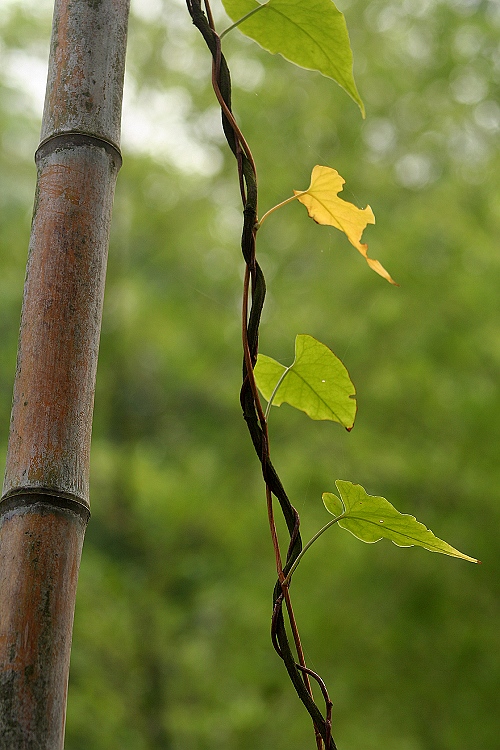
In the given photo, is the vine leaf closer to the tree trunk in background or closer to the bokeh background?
the tree trunk in background

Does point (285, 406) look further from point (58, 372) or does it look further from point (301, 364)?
point (58, 372)

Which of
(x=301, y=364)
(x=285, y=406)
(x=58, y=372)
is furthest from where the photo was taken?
(x=285, y=406)

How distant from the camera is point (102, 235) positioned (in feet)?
0.76

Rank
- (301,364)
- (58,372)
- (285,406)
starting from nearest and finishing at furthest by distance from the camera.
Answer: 1. (58,372)
2. (301,364)
3. (285,406)

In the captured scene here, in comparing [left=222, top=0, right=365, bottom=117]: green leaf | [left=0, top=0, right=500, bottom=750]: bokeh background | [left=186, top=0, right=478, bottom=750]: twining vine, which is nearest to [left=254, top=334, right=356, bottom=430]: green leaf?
[left=186, top=0, right=478, bottom=750]: twining vine

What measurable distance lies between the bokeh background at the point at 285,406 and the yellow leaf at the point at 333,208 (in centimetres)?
145

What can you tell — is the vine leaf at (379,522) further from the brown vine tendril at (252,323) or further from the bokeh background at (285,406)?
the bokeh background at (285,406)

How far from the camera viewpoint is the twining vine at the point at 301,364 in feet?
0.87

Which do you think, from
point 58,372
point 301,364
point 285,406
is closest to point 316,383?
point 301,364

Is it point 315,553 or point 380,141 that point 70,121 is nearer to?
point 315,553

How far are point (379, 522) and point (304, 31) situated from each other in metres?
0.20

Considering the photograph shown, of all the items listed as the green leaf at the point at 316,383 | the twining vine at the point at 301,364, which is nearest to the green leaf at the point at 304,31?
the twining vine at the point at 301,364

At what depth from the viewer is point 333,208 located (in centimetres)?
30

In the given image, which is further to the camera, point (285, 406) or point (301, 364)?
point (285, 406)
